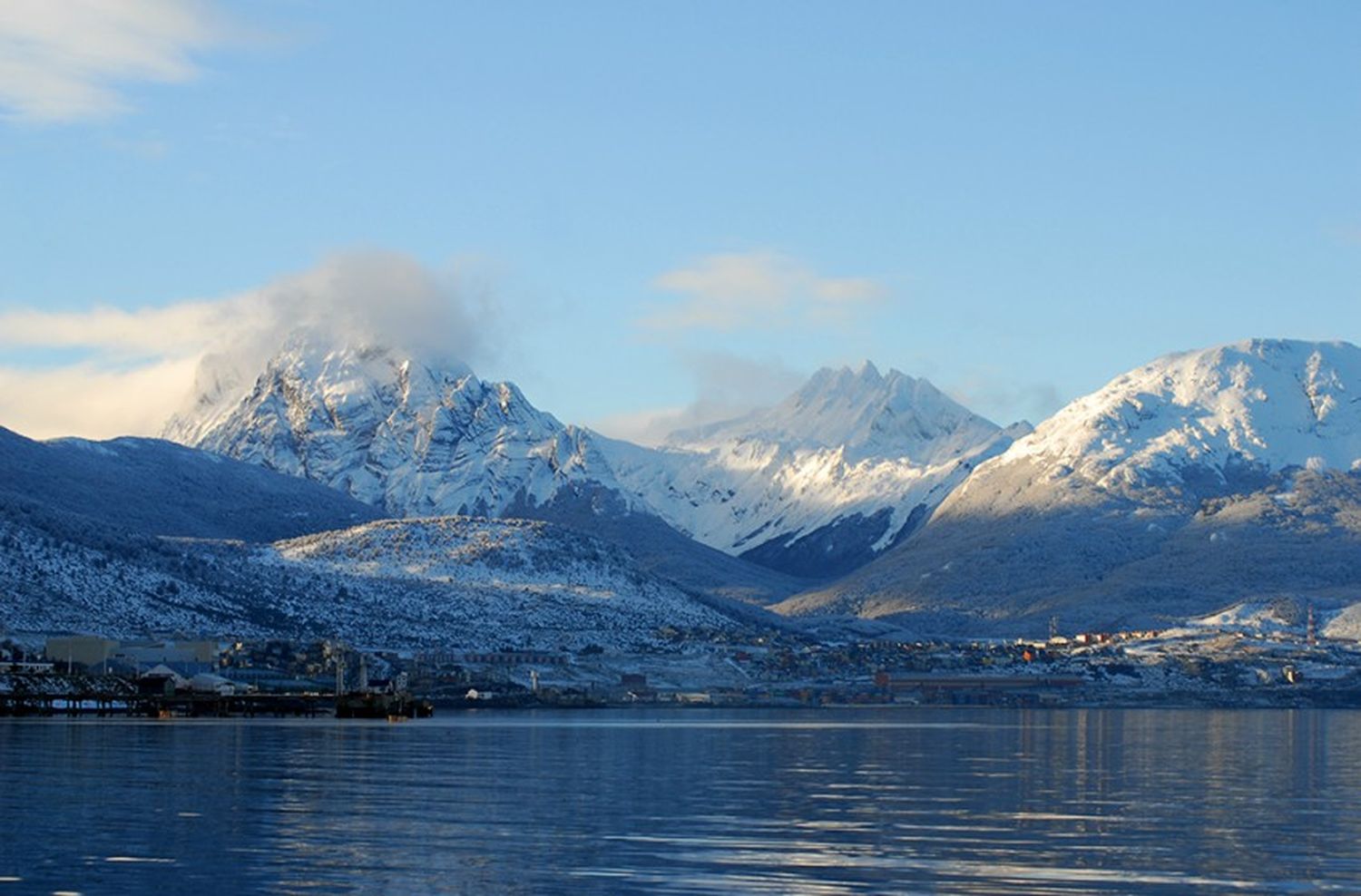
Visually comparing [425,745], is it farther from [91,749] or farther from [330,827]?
[330,827]

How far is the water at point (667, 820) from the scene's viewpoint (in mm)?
74312

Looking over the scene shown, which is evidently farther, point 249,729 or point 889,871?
point 249,729

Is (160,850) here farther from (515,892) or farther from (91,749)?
(91,749)

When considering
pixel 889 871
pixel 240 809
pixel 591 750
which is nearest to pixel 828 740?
pixel 591 750

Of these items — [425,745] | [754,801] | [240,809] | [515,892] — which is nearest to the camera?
[515,892]

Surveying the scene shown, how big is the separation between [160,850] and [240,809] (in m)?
16.0

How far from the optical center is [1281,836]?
88688 millimetres

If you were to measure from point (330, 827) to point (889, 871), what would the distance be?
24527 mm

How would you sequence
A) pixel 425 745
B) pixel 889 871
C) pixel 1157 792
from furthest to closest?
pixel 425 745
pixel 1157 792
pixel 889 871

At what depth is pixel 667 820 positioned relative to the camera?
93312 mm

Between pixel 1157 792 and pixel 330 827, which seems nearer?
pixel 330 827

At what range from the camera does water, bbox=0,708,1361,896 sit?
7431 centimetres

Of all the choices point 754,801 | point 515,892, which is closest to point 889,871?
point 515,892

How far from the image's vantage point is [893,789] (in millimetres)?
112750
